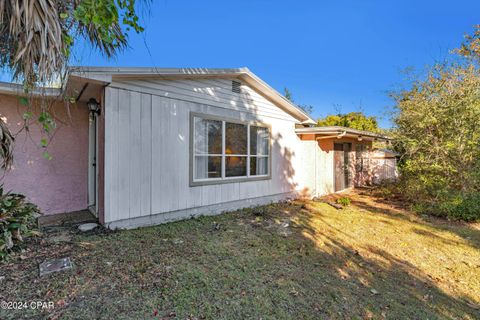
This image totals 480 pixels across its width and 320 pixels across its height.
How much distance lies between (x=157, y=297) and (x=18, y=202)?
3235mm

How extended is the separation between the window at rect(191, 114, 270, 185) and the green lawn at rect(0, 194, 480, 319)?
1.46m

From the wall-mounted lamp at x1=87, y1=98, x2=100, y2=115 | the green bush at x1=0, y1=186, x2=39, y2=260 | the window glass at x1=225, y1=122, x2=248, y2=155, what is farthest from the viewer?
the window glass at x1=225, y1=122, x2=248, y2=155

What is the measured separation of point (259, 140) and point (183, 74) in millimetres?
3110

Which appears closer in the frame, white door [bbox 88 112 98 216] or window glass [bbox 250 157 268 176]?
white door [bbox 88 112 98 216]

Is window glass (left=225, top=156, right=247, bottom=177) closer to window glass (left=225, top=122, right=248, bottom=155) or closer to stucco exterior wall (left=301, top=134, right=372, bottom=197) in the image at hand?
window glass (left=225, top=122, right=248, bottom=155)

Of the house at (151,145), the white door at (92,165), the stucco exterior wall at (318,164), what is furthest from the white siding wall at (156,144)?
the stucco exterior wall at (318,164)

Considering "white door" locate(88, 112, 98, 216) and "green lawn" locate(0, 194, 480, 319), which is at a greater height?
"white door" locate(88, 112, 98, 216)

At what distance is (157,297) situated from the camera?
254cm

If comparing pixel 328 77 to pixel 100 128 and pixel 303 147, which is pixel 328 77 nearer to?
pixel 303 147

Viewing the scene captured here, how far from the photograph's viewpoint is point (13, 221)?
11.7 ft

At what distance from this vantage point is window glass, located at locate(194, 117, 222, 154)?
18.8 feet

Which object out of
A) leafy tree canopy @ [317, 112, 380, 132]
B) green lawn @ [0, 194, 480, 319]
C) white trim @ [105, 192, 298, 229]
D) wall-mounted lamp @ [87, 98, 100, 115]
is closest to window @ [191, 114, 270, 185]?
white trim @ [105, 192, 298, 229]

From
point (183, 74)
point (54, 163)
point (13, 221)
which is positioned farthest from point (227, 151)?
point (13, 221)

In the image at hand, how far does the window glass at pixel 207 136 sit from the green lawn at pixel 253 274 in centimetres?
183
